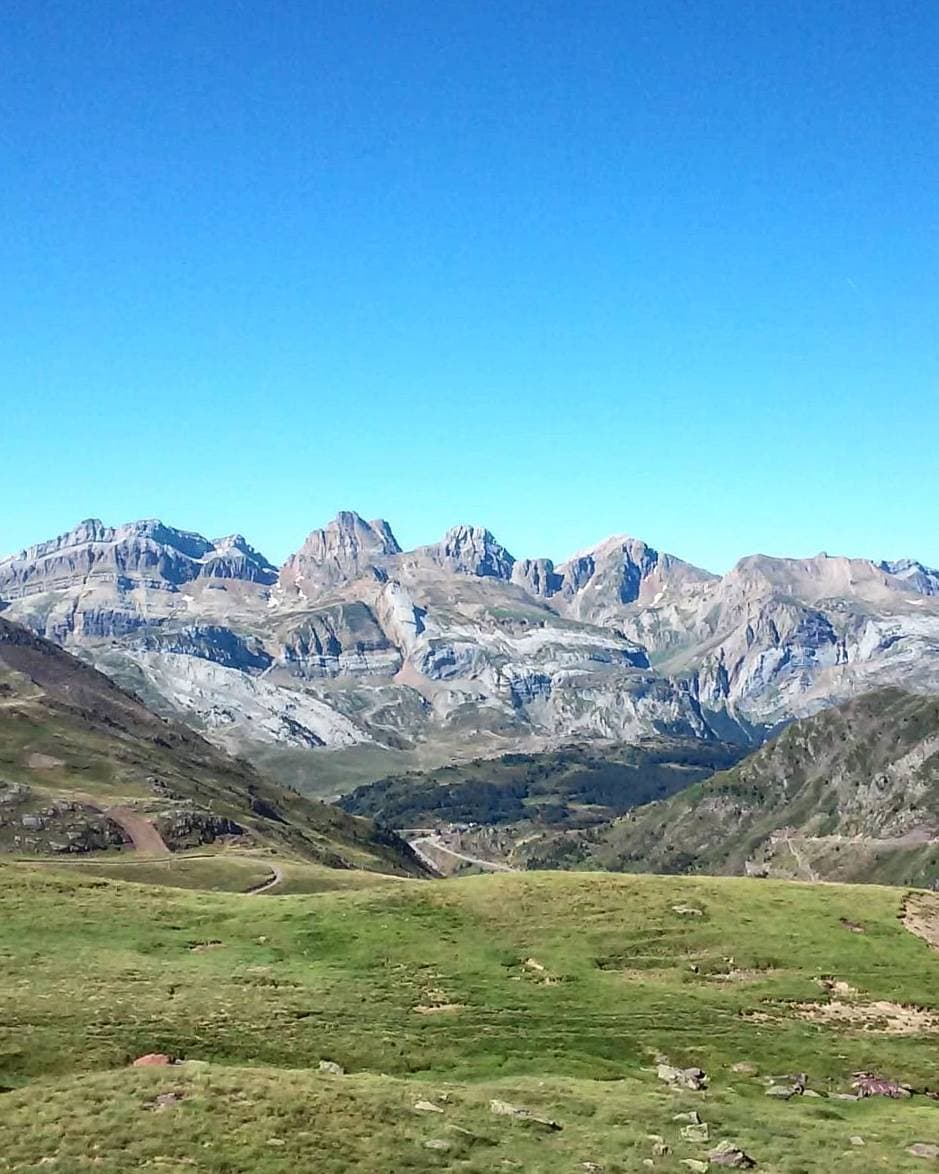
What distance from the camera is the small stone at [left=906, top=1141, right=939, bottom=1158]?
4581cm

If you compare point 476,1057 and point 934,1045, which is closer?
point 476,1057

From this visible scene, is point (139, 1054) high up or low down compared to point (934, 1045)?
up

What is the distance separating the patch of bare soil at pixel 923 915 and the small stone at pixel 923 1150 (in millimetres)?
35915

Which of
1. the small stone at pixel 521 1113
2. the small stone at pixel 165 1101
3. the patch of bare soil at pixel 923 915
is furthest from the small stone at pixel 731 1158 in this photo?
the patch of bare soil at pixel 923 915

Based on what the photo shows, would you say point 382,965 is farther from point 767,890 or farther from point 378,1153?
point 767,890

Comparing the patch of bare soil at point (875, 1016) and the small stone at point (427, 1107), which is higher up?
the small stone at point (427, 1107)

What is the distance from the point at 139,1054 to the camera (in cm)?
5219

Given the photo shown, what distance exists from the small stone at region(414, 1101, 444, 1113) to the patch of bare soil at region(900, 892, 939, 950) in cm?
5128

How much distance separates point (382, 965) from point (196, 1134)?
3269 centimetres

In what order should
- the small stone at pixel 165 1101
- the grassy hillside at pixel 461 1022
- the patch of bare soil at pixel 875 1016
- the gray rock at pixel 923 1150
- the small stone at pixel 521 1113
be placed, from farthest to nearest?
1. the patch of bare soil at pixel 875 1016
2. the small stone at pixel 521 1113
3. the gray rock at pixel 923 1150
4. the small stone at pixel 165 1101
5. the grassy hillside at pixel 461 1022

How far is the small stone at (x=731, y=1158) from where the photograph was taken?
43.5m

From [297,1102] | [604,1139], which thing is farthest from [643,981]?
[297,1102]

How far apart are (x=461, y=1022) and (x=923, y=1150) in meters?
27.2

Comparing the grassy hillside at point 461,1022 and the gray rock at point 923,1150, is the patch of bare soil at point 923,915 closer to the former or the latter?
the grassy hillside at point 461,1022
